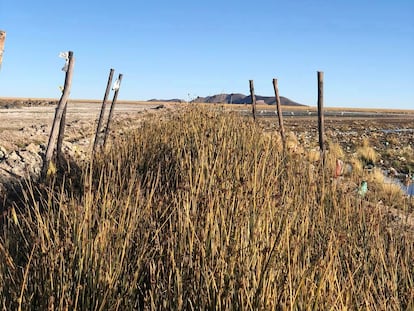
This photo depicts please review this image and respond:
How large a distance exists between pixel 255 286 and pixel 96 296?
2.90 feet

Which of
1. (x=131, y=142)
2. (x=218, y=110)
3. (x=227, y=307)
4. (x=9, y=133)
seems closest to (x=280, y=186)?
(x=227, y=307)

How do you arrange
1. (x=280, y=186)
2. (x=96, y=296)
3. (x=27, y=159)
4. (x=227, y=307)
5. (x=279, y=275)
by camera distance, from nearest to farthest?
(x=227, y=307) < (x=279, y=275) < (x=96, y=296) < (x=280, y=186) < (x=27, y=159)

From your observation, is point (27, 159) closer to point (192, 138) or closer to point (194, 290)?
point (192, 138)

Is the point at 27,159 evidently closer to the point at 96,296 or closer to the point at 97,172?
the point at 97,172

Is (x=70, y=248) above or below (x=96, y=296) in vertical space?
above

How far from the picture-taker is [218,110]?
30.7ft

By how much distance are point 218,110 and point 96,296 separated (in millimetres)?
7116

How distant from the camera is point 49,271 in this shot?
249 cm

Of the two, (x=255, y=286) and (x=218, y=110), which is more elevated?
(x=218, y=110)

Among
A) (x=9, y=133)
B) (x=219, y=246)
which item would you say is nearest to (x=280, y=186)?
(x=219, y=246)

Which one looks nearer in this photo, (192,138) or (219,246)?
(219,246)

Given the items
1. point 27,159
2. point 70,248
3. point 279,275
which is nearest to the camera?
point 279,275

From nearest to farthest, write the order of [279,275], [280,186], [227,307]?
[227,307]
[279,275]
[280,186]

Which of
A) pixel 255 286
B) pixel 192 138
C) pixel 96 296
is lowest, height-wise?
pixel 96 296
